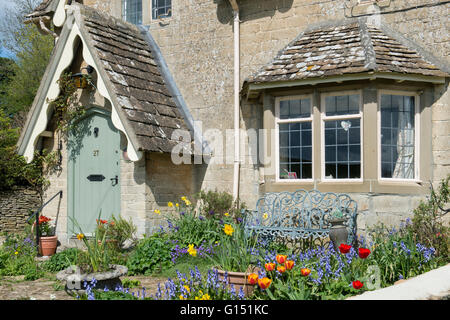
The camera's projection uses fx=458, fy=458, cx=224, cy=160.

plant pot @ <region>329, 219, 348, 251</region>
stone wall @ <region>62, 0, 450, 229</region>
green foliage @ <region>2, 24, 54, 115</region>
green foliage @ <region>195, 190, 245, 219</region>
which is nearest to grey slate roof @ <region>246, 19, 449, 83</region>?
stone wall @ <region>62, 0, 450, 229</region>

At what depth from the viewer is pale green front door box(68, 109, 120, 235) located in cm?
959

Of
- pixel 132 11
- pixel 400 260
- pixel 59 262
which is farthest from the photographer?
pixel 132 11

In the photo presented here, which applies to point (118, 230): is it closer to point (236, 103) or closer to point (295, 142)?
point (236, 103)

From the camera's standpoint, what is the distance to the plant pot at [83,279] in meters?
5.50

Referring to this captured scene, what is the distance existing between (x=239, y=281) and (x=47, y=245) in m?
5.64

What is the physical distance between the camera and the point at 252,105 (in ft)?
32.7

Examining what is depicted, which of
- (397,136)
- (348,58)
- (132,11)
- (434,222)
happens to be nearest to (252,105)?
(348,58)

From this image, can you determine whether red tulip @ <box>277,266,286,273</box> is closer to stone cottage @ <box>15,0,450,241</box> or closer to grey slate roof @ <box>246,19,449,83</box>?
stone cottage @ <box>15,0,450,241</box>

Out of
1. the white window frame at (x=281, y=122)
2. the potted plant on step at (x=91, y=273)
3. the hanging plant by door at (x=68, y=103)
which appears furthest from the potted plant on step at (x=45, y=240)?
the white window frame at (x=281, y=122)

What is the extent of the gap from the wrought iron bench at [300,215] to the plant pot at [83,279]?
256 cm

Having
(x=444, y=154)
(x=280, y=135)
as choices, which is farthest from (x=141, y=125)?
(x=444, y=154)

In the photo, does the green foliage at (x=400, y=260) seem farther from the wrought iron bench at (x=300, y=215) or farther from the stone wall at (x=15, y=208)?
the stone wall at (x=15, y=208)

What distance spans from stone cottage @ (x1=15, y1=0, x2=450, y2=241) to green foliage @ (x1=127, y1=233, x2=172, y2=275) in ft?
3.54

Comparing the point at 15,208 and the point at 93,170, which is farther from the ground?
the point at 93,170
